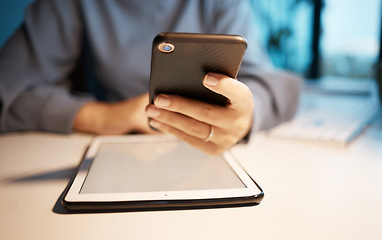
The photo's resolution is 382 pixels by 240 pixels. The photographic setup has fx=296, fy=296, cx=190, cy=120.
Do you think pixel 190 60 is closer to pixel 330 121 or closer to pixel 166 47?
pixel 166 47

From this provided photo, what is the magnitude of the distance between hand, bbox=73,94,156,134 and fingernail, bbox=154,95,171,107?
226 mm

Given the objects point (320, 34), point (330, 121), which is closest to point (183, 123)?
point (330, 121)

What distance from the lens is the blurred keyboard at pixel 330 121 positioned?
1.91 ft

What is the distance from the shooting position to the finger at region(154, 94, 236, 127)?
394mm

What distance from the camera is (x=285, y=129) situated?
2.11 feet

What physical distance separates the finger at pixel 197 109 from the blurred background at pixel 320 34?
1.50 m

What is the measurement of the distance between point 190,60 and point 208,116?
10 centimetres

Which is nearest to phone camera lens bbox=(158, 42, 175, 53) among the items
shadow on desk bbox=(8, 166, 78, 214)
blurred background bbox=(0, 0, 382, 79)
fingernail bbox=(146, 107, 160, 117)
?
fingernail bbox=(146, 107, 160, 117)

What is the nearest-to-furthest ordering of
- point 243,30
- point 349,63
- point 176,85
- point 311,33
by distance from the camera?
point 176,85 < point 243,30 < point 311,33 < point 349,63

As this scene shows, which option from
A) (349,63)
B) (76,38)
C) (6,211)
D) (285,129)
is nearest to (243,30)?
(285,129)

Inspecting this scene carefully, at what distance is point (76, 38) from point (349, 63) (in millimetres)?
2714

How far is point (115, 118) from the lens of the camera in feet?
2.07

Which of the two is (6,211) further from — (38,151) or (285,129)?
(285,129)

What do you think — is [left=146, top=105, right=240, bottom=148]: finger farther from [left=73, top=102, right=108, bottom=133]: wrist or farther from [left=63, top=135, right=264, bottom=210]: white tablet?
[left=73, top=102, right=108, bottom=133]: wrist
